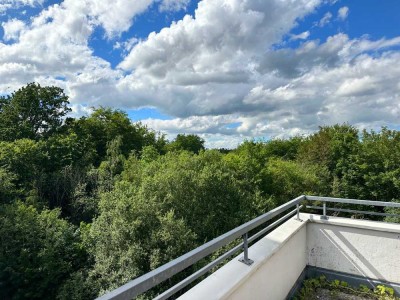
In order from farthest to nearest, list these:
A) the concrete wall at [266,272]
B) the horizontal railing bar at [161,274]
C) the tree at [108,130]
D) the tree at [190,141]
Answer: the tree at [190,141] → the tree at [108,130] → the concrete wall at [266,272] → the horizontal railing bar at [161,274]

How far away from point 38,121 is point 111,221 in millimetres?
16035

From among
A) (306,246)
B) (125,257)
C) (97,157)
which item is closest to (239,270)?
(306,246)

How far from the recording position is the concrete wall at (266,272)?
5.62 ft

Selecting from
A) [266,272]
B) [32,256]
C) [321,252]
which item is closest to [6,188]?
[32,256]

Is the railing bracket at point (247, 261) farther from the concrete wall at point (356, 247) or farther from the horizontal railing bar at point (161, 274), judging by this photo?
the concrete wall at point (356, 247)

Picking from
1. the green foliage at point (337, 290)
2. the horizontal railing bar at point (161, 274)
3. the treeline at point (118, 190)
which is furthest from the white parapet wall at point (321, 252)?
the treeline at point (118, 190)

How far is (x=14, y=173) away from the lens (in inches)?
686

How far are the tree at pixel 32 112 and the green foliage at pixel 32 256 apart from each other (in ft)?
35.7

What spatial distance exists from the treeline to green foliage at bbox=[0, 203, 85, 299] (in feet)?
0.12

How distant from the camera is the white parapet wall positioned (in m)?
2.35

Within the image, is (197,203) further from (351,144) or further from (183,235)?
(351,144)

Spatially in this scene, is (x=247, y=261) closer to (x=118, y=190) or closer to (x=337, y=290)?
(x=337, y=290)

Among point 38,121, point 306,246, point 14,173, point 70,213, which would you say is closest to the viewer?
point 306,246

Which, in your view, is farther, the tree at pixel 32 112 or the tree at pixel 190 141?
the tree at pixel 190 141
